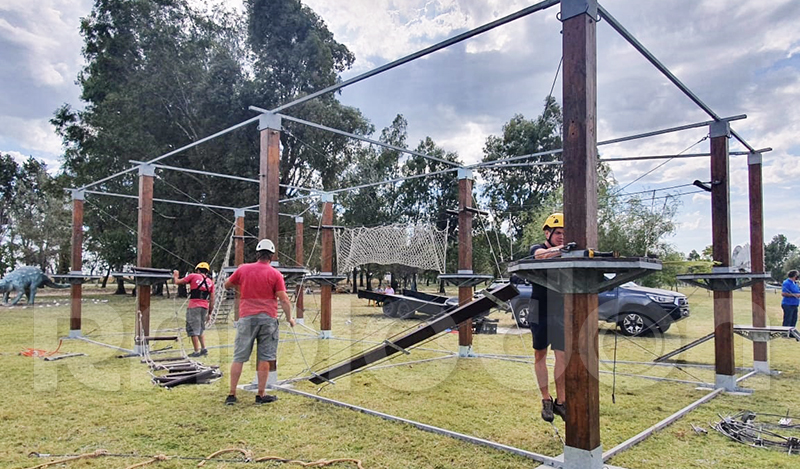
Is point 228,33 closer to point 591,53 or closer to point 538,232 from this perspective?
point 538,232

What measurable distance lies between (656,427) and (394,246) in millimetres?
8525

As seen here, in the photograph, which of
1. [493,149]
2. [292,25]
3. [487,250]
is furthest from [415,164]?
[292,25]

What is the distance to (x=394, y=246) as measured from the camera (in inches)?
491

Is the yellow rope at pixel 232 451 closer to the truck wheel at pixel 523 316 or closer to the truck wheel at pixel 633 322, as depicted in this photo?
the truck wheel at pixel 633 322

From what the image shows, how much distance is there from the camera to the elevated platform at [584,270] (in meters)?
3.17

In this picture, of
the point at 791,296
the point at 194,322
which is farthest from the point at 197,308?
the point at 791,296

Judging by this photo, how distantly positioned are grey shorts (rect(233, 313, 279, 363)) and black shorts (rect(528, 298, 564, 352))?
113 inches

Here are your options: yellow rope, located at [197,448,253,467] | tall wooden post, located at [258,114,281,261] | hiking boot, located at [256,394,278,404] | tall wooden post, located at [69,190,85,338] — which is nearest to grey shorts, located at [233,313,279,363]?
hiking boot, located at [256,394,278,404]

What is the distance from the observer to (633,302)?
36.2 ft

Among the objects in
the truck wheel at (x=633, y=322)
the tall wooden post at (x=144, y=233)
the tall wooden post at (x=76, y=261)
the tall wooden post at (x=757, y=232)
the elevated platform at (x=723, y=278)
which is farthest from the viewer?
the truck wheel at (x=633, y=322)

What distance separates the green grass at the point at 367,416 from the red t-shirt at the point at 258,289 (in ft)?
3.26

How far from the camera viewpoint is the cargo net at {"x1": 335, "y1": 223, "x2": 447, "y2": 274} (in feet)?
38.9

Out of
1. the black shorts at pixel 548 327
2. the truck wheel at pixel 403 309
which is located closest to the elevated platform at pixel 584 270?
the black shorts at pixel 548 327

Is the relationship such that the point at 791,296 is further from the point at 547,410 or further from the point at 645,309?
the point at 547,410
